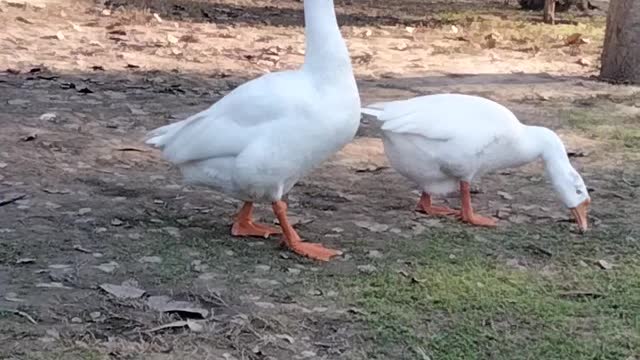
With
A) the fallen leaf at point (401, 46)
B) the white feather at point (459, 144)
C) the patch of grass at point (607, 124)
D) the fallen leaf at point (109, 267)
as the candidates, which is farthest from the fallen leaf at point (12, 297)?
the fallen leaf at point (401, 46)

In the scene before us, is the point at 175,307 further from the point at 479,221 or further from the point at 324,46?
the point at 479,221

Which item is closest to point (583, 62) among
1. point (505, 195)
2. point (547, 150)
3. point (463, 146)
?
point (505, 195)

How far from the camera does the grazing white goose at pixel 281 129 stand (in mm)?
4441

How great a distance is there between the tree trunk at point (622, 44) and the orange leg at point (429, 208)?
4.50m

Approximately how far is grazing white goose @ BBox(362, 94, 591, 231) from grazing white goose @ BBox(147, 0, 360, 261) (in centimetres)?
61

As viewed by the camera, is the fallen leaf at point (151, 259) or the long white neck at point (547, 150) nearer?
the fallen leaf at point (151, 259)

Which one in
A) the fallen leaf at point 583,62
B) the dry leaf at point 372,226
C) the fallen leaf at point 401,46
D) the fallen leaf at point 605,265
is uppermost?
the fallen leaf at point 605,265

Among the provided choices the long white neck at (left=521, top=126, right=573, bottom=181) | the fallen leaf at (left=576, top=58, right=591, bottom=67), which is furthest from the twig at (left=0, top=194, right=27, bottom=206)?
the fallen leaf at (left=576, top=58, right=591, bottom=67)

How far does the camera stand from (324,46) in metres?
4.56

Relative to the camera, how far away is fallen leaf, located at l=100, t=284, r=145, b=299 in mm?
4000

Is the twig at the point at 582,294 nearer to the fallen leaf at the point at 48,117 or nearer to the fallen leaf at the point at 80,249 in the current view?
the fallen leaf at the point at 80,249

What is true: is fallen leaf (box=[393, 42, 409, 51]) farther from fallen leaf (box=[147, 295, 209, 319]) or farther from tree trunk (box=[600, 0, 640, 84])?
fallen leaf (box=[147, 295, 209, 319])

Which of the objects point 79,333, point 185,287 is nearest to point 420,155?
point 185,287

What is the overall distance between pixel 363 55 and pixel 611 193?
4884 millimetres
